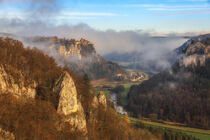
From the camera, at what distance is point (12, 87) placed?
30531mm

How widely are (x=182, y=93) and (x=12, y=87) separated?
359ft

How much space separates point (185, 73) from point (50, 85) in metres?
120

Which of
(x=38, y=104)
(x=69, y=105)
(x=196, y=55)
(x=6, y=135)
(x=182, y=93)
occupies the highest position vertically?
(x=196, y=55)

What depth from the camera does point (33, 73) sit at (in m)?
35.1

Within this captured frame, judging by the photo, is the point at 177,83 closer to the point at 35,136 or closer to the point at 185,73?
the point at 185,73

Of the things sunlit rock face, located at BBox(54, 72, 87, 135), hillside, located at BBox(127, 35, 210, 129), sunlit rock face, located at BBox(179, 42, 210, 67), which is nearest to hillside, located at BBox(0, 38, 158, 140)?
sunlit rock face, located at BBox(54, 72, 87, 135)

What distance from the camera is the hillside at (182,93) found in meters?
99.1

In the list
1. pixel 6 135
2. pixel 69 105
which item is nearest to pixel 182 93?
pixel 69 105

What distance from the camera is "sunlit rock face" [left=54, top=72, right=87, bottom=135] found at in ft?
110

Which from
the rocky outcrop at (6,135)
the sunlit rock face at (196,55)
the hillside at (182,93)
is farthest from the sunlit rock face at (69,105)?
the sunlit rock face at (196,55)

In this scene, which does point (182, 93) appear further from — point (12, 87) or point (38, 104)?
point (12, 87)

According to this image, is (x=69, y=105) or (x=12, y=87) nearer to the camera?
(x=12, y=87)

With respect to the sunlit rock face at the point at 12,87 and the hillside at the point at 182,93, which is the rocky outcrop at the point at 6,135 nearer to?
the sunlit rock face at the point at 12,87

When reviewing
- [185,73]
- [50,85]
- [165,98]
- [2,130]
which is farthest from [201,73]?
[2,130]
